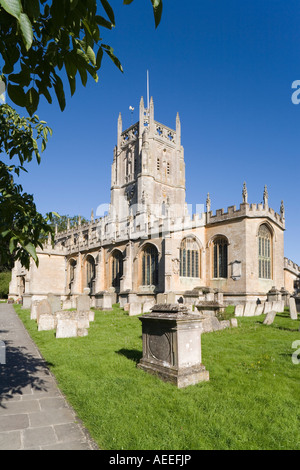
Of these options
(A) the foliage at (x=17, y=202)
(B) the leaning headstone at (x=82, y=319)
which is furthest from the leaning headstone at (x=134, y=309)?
(A) the foliage at (x=17, y=202)

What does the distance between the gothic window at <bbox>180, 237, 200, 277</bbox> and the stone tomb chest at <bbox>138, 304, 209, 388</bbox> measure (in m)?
19.3

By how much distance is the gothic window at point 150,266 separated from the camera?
2623 cm

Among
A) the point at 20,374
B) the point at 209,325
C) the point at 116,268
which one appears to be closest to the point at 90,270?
the point at 116,268

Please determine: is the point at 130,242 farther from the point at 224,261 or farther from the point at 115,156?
the point at 115,156

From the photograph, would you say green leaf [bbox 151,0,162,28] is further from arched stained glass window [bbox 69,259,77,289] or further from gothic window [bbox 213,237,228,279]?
arched stained glass window [bbox 69,259,77,289]

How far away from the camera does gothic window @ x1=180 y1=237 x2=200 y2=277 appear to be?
25.5 metres

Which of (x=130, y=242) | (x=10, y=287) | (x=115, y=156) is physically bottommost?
(x=10, y=287)

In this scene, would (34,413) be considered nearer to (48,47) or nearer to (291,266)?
(48,47)

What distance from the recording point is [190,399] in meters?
4.76

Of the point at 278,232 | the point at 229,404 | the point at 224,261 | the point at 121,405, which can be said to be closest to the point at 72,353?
the point at 121,405

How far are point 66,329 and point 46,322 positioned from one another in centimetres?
238

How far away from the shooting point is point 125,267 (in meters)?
27.6

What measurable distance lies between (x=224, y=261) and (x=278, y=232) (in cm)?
553

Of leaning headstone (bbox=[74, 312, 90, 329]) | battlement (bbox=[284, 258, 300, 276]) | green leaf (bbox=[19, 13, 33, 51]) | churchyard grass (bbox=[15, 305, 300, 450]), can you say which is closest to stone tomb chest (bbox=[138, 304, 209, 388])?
churchyard grass (bbox=[15, 305, 300, 450])
